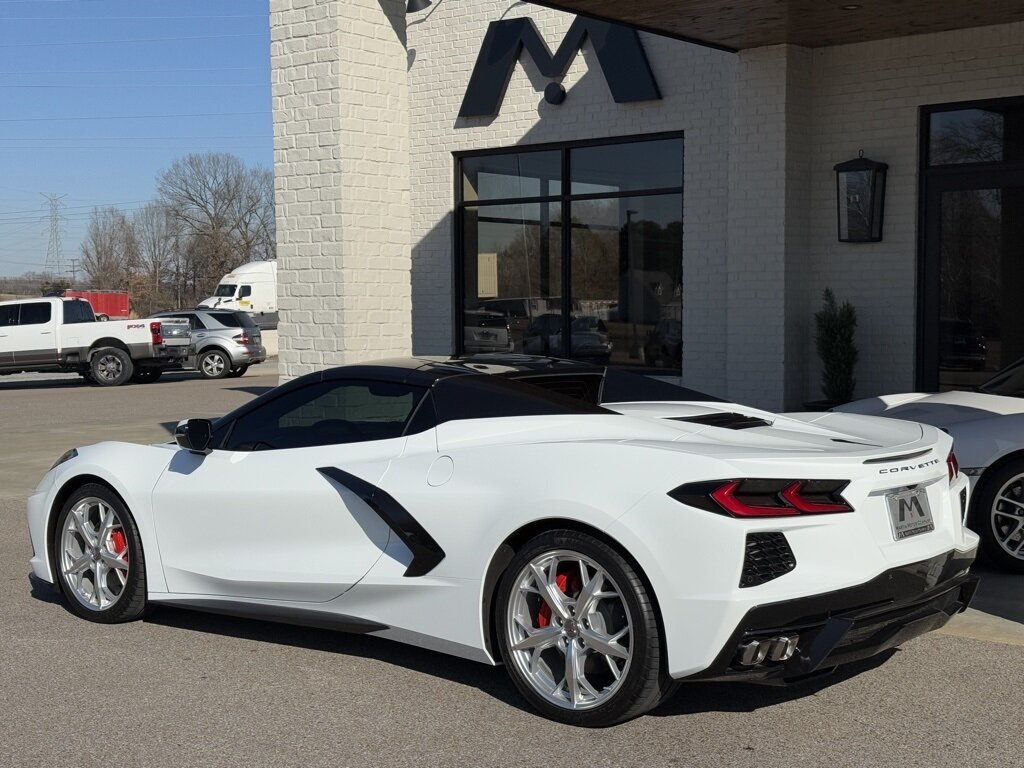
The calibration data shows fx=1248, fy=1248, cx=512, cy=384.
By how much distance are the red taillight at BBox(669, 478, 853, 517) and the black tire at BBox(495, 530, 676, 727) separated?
363mm

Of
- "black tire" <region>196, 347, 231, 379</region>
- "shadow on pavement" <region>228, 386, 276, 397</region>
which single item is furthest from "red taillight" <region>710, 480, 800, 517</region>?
"black tire" <region>196, 347, 231, 379</region>

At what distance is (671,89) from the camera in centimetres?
1505

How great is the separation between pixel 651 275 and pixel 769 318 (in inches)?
92.6

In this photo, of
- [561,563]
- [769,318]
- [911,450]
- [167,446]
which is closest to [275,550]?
[167,446]

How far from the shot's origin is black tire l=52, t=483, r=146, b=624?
6094mm

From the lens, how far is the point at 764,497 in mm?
4340

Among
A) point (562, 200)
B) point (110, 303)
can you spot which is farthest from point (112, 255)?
point (562, 200)

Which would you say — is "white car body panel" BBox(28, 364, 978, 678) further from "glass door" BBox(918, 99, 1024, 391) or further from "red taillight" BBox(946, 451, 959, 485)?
"glass door" BBox(918, 99, 1024, 391)

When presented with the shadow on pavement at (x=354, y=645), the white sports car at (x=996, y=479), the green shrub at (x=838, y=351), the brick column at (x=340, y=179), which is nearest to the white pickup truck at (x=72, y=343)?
the brick column at (x=340, y=179)

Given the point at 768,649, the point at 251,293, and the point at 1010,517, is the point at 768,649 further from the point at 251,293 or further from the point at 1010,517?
the point at 251,293

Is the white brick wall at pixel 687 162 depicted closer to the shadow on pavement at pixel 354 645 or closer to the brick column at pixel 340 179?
the brick column at pixel 340 179

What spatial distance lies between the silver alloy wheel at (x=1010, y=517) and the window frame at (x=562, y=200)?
852cm

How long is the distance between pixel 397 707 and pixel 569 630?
78 centimetres

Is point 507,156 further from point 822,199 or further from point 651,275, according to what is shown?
point 822,199
